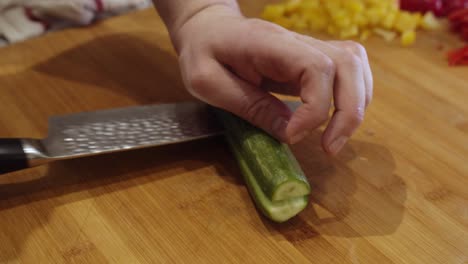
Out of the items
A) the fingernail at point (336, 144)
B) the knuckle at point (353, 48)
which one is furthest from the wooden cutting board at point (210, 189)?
the knuckle at point (353, 48)

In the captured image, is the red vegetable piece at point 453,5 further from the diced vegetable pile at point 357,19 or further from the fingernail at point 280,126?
the fingernail at point 280,126

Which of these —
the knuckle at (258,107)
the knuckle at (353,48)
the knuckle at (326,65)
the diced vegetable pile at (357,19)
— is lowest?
the diced vegetable pile at (357,19)

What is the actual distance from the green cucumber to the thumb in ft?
0.11

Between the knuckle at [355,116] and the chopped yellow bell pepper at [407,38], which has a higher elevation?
the knuckle at [355,116]

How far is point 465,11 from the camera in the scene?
1982 mm

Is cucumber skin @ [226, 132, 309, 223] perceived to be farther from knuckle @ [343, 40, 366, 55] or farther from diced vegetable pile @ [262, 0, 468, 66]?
diced vegetable pile @ [262, 0, 468, 66]

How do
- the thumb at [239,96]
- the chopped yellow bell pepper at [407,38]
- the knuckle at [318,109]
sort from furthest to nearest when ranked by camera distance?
the chopped yellow bell pepper at [407,38]
the thumb at [239,96]
the knuckle at [318,109]

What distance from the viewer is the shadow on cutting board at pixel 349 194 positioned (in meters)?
1.16

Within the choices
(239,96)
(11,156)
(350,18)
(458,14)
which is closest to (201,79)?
(239,96)

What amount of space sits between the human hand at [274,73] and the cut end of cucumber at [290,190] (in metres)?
0.09

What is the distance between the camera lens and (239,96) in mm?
1194

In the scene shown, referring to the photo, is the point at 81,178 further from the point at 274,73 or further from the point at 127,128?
the point at 274,73

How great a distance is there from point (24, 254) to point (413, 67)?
1.31 metres

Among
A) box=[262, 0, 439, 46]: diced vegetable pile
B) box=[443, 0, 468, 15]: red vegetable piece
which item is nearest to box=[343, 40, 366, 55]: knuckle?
box=[262, 0, 439, 46]: diced vegetable pile
